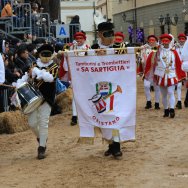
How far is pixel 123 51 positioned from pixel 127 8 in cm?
4899

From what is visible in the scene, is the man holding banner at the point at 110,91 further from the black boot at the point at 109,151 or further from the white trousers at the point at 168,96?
the white trousers at the point at 168,96

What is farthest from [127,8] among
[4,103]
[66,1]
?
[4,103]

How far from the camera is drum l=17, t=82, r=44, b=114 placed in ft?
29.0

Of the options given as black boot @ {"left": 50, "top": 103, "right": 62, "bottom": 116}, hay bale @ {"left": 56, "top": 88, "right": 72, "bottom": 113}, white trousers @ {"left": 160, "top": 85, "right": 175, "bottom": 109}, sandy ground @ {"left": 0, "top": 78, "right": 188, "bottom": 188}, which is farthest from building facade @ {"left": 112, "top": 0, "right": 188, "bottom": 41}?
sandy ground @ {"left": 0, "top": 78, "right": 188, "bottom": 188}

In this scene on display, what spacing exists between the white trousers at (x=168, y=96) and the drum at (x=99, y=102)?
417 centimetres

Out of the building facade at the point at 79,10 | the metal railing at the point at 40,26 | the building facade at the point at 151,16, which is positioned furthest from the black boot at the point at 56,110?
the building facade at the point at 79,10

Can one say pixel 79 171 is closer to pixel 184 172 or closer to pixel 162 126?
pixel 184 172

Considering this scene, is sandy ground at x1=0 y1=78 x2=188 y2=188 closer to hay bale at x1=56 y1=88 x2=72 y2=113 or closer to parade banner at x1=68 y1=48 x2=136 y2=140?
parade banner at x1=68 y1=48 x2=136 y2=140

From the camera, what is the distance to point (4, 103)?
13289 mm

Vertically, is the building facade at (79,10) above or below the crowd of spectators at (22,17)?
above

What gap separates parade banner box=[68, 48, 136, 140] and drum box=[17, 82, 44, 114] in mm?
733

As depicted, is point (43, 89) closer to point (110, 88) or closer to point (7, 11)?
point (110, 88)

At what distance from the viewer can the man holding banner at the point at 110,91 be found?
862cm

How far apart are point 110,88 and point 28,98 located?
1.28m
